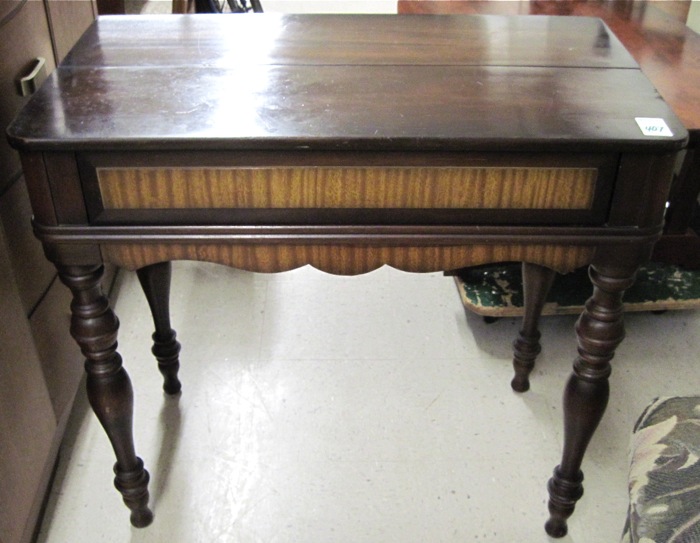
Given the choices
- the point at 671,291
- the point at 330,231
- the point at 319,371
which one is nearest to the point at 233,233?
the point at 330,231

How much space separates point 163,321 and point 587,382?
77 cm

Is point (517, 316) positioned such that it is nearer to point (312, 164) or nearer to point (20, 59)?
point (312, 164)

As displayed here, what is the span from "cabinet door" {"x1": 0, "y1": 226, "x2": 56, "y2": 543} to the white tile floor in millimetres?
139

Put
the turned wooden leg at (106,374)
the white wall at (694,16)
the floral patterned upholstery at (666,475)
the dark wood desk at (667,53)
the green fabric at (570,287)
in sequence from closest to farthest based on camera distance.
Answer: the floral patterned upholstery at (666,475), the turned wooden leg at (106,374), the dark wood desk at (667,53), the green fabric at (570,287), the white wall at (694,16)

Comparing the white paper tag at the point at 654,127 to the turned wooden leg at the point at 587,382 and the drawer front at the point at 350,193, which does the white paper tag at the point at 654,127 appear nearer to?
the drawer front at the point at 350,193

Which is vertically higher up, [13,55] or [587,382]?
[13,55]

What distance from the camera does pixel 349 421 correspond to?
1.47 m

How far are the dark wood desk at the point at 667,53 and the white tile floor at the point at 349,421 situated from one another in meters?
0.22

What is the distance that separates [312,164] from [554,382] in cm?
89

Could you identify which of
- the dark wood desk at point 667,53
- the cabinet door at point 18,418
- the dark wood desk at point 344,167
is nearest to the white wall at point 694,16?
the dark wood desk at point 667,53

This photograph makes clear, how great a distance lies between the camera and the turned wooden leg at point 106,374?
1.00m

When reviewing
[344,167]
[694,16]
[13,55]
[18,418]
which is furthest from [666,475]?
[694,16]

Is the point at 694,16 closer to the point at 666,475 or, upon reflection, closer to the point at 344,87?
the point at 344,87

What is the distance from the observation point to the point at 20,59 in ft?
3.77
